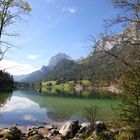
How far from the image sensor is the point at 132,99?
14727mm

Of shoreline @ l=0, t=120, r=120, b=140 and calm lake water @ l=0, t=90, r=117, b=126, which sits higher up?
shoreline @ l=0, t=120, r=120, b=140

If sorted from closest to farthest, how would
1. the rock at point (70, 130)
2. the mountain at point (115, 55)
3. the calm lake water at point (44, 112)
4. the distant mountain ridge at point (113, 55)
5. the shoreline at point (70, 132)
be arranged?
the mountain at point (115, 55), the distant mountain ridge at point (113, 55), the shoreline at point (70, 132), the rock at point (70, 130), the calm lake water at point (44, 112)

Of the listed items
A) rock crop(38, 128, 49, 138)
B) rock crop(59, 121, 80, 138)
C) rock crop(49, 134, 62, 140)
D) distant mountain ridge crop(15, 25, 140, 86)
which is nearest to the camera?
distant mountain ridge crop(15, 25, 140, 86)

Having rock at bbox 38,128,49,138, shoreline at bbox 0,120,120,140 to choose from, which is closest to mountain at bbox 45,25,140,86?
shoreline at bbox 0,120,120,140

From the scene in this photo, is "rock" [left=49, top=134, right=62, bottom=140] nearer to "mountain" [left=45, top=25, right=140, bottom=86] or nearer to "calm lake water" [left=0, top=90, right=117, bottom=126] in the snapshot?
"calm lake water" [left=0, top=90, right=117, bottom=126]

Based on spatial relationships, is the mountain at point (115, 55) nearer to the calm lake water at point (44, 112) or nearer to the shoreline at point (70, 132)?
the calm lake water at point (44, 112)

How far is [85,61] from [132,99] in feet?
12.5

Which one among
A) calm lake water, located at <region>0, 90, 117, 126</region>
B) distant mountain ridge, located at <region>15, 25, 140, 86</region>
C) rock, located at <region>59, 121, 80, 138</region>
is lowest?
calm lake water, located at <region>0, 90, 117, 126</region>

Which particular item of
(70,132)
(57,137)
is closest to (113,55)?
(70,132)

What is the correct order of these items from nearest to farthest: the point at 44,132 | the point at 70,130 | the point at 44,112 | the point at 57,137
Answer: the point at 57,137 < the point at 70,130 < the point at 44,132 < the point at 44,112

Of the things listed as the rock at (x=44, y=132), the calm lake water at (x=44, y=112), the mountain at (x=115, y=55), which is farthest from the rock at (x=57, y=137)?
the mountain at (x=115, y=55)

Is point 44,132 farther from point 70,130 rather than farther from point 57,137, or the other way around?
point 70,130

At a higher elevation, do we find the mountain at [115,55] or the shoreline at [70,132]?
the mountain at [115,55]

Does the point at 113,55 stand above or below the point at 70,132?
above
